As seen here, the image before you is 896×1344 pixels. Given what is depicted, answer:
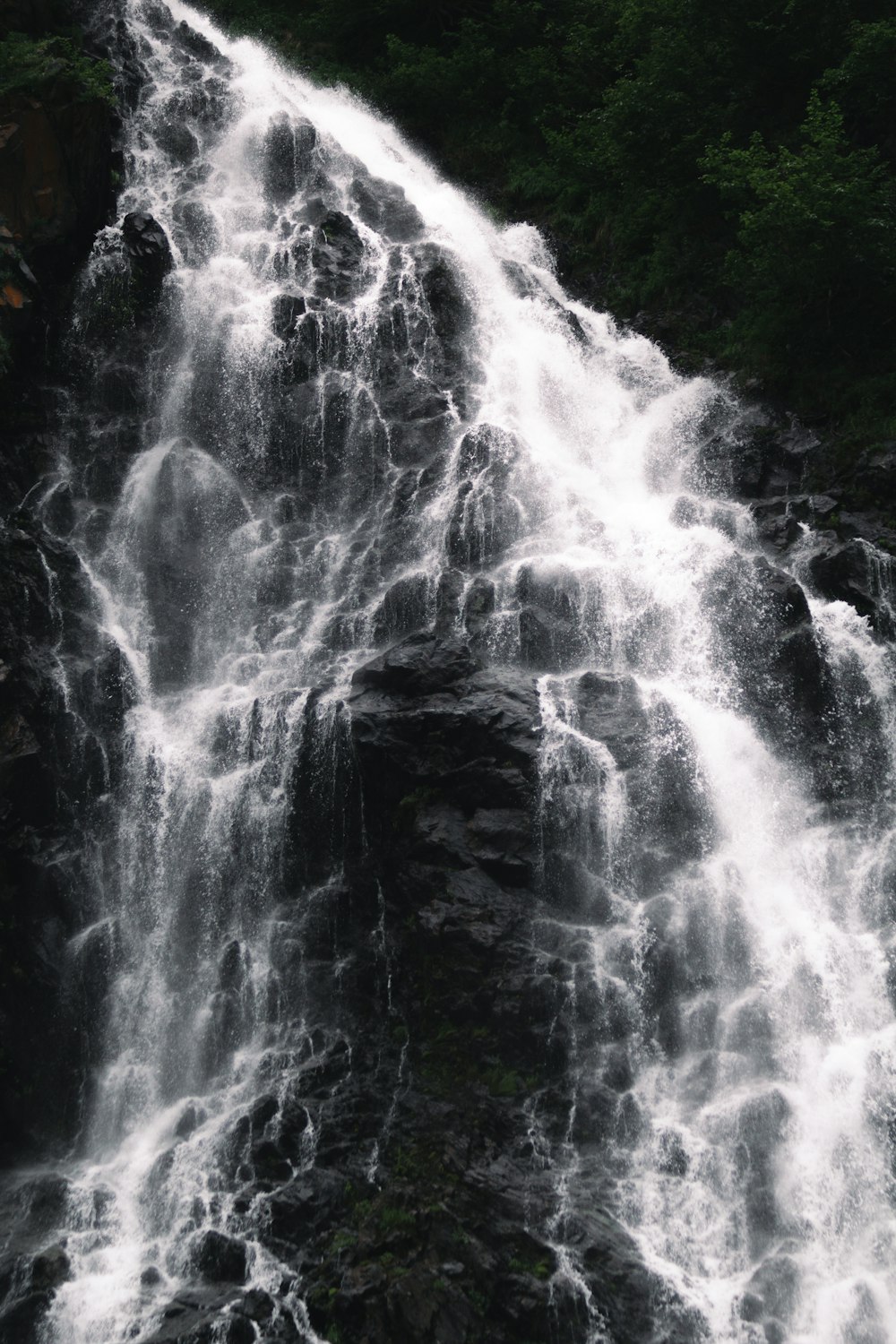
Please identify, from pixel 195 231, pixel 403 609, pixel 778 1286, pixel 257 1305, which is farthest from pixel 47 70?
pixel 778 1286

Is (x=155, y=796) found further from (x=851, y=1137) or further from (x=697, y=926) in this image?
(x=851, y=1137)

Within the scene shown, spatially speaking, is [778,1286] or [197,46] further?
[197,46]

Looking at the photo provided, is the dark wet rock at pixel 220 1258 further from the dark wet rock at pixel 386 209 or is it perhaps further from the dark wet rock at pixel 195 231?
the dark wet rock at pixel 386 209

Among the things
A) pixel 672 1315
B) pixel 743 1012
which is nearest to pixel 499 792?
pixel 743 1012

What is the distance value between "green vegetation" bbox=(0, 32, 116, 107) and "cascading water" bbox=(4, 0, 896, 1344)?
95.6 inches

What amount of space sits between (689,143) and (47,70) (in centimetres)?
1191

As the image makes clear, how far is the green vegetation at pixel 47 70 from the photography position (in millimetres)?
17547

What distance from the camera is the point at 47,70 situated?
1781cm

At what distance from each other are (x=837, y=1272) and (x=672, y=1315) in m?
1.59

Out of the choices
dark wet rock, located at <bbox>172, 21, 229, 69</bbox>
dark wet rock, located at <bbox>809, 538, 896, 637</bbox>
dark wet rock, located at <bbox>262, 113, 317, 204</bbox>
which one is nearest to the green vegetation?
dark wet rock, located at <bbox>262, 113, 317, 204</bbox>

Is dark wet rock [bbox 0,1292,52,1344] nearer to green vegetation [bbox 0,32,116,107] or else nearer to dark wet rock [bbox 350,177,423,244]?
green vegetation [bbox 0,32,116,107]

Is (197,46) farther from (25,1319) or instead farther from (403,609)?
(25,1319)

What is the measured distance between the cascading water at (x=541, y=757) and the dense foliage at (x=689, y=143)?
1784 millimetres

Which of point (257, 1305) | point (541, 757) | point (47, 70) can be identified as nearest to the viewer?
point (257, 1305)
